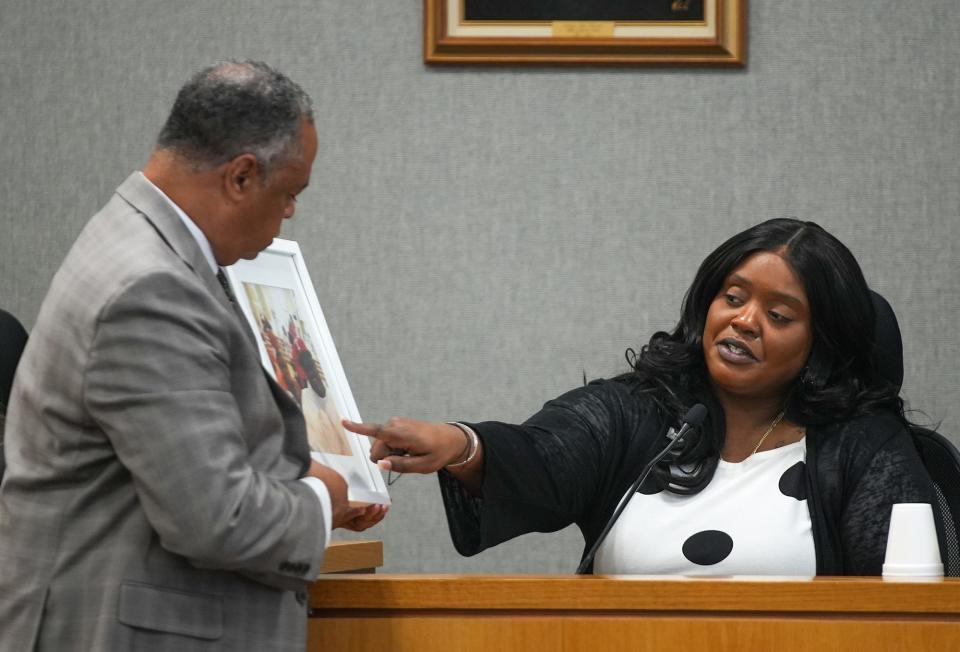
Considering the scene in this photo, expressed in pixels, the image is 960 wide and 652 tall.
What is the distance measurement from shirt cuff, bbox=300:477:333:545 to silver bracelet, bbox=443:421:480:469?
578mm

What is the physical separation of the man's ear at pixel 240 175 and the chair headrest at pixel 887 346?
4.46 ft

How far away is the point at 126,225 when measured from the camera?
147 centimetres

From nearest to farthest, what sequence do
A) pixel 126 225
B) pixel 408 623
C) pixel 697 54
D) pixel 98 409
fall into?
pixel 98 409 < pixel 126 225 < pixel 408 623 < pixel 697 54

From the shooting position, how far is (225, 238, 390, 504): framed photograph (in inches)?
68.5

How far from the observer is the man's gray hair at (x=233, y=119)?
151 centimetres

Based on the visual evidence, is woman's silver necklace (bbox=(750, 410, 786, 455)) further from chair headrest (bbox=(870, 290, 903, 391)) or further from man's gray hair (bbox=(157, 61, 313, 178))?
man's gray hair (bbox=(157, 61, 313, 178))

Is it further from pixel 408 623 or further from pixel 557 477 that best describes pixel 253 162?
pixel 557 477

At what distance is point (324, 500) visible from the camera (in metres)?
1.53

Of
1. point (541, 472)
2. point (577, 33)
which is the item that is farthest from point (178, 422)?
point (577, 33)

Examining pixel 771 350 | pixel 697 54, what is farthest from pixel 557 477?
pixel 697 54

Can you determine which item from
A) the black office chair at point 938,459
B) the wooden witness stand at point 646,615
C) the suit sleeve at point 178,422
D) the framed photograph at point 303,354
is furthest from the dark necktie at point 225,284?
the black office chair at point 938,459

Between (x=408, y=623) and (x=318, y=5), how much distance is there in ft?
6.63

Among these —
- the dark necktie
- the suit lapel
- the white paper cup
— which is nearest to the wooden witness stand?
the white paper cup

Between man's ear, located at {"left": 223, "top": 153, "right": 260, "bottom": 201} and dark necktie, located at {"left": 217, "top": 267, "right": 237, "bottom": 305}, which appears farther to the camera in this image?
dark necktie, located at {"left": 217, "top": 267, "right": 237, "bottom": 305}
